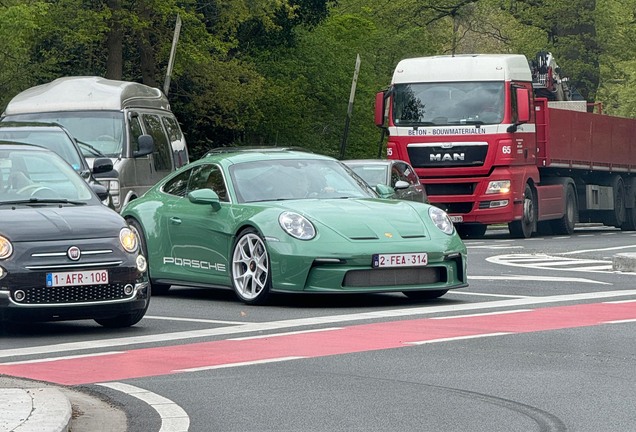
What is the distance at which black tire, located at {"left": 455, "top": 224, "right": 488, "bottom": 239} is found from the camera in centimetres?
2661

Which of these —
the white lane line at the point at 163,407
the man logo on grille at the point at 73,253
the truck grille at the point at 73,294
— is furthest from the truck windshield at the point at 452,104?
the white lane line at the point at 163,407

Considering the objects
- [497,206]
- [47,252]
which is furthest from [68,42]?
[47,252]

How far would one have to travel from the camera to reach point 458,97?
2289cm

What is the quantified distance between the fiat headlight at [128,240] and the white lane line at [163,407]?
236 centimetres

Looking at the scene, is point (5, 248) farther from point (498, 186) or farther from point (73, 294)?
point (498, 186)

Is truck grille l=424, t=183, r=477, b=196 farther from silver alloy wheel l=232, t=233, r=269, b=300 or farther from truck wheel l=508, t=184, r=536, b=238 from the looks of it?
silver alloy wheel l=232, t=233, r=269, b=300

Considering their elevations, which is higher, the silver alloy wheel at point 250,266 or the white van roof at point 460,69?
the white van roof at point 460,69

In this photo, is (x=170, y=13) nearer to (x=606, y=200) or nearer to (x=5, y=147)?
(x=606, y=200)

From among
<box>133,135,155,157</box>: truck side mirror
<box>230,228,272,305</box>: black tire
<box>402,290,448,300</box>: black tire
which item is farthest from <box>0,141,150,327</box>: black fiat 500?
<box>133,135,155,157</box>: truck side mirror

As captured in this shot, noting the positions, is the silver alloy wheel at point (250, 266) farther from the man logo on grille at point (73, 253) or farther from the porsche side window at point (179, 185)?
the man logo on grille at point (73, 253)

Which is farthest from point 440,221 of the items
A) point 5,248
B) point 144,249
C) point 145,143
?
point 145,143

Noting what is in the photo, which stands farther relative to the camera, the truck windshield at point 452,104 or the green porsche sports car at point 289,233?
the truck windshield at point 452,104

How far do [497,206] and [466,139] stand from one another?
138 centimetres

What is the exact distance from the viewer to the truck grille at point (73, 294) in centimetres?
890
